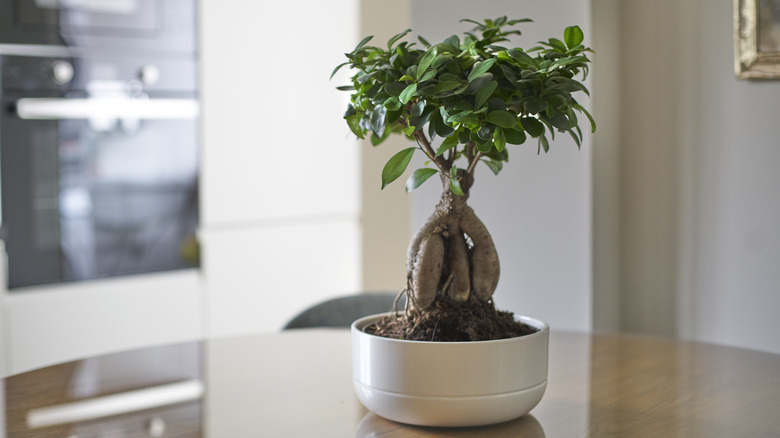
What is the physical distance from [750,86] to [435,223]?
106 centimetres

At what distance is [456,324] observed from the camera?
0.86 metres

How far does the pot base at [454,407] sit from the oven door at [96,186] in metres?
1.82

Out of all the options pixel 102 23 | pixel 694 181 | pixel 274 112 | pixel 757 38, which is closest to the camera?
pixel 757 38

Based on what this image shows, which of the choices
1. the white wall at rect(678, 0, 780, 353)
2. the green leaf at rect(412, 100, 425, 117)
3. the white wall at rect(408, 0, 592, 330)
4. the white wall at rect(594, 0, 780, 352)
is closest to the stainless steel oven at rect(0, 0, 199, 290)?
the white wall at rect(408, 0, 592, 330)

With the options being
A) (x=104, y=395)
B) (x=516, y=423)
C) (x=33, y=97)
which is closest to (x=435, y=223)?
(x=516, y=423)

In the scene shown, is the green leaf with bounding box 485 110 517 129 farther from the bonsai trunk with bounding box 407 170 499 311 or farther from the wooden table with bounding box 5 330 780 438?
the wooden table with bounding box 5 330 780 438

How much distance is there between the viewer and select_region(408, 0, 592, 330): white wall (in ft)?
6.22

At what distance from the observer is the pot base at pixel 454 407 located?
0.83m

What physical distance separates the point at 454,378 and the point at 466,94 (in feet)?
0.97

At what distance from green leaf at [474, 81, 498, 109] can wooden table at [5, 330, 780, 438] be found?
0.35 m

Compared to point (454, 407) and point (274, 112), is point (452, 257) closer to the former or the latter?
point (454, 407)

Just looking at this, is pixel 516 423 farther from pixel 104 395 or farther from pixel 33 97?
pixel 33 97

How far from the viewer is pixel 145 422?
926 millimetres

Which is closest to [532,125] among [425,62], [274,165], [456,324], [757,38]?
[425,62]
